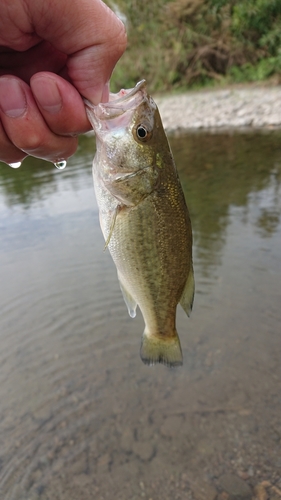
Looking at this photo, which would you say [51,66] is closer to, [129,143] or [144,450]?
[129,143]

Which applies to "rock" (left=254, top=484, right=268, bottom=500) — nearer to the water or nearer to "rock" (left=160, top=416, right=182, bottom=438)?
the water

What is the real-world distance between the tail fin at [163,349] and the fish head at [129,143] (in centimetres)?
93

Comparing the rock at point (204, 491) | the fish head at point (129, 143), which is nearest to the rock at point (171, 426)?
the rock at point (204, 491)

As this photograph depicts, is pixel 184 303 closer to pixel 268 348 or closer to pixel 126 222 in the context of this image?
pixel 126 222

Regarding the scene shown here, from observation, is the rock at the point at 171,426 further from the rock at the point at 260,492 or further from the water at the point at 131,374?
the rock at the point at 260,492

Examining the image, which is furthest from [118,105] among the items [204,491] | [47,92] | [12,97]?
[204,491]

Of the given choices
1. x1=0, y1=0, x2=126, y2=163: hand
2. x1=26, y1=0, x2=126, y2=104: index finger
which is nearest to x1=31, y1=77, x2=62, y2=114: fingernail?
x1=0, y1=0, x2=126, y2=163: hand

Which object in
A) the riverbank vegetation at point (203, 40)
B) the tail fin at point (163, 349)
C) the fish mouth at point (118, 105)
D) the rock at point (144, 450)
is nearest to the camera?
the fish mouth at point (118, 105)

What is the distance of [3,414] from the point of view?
15.5ft

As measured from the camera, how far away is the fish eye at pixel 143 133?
2.24 metres

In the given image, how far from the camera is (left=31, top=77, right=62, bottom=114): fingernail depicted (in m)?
2.00

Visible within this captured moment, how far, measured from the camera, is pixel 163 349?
108 inches

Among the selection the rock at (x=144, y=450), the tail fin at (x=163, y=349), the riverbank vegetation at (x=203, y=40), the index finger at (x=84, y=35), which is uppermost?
the riverbank vegetation at (x=203, y=40)

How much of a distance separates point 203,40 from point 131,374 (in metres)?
20.8
